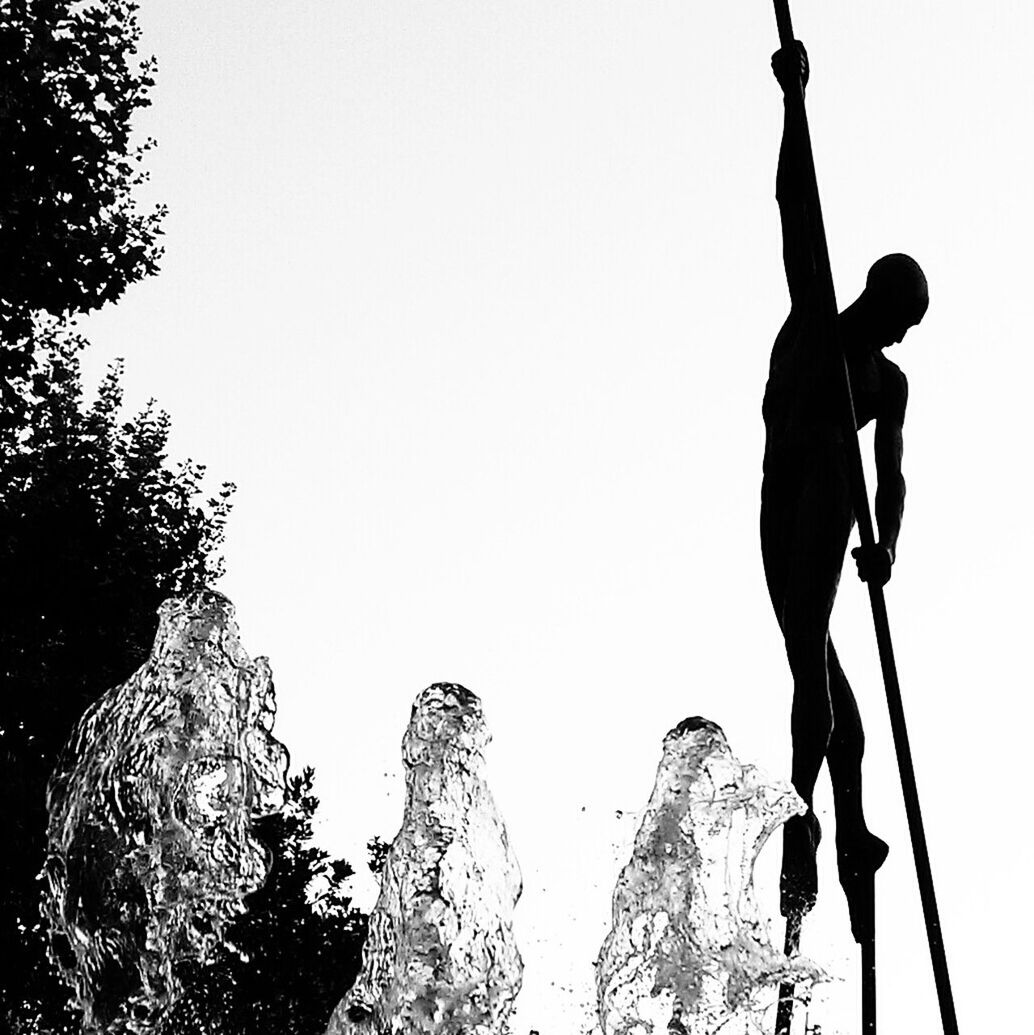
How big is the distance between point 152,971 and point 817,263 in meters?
3.79

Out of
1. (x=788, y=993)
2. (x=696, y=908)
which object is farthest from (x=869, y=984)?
(x=696, y=908)

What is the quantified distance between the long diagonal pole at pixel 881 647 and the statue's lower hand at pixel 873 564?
0.09 ft

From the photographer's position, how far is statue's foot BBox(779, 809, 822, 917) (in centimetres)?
841

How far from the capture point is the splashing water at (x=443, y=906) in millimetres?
7676

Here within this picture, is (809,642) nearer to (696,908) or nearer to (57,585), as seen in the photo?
(696,908)

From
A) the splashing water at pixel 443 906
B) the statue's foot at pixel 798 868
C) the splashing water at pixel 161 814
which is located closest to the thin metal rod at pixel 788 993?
the statue's foot at pixel 798 868

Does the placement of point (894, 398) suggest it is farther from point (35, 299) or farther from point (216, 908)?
point (35, 299)

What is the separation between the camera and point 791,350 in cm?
896

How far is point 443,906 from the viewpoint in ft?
25.6

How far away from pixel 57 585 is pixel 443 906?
37.5 feet

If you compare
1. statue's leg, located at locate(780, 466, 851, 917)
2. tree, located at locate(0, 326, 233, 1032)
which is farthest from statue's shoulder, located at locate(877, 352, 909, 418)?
tree, located at locate(0, 326, 233, 1032)

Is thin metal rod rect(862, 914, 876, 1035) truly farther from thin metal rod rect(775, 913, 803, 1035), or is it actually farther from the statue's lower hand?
the statue's lower hand

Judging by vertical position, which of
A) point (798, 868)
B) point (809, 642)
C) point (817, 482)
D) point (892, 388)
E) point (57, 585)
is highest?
point (57, 585)

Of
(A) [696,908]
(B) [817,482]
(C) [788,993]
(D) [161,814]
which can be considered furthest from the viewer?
(B) [817,482]
